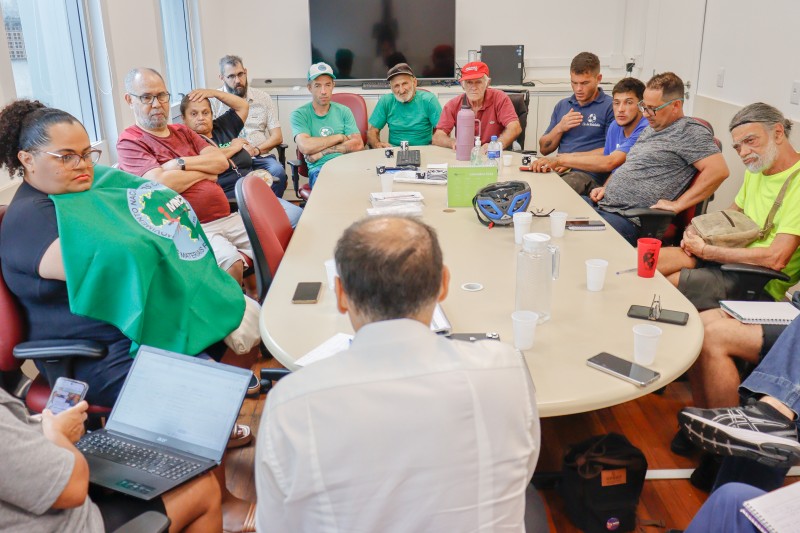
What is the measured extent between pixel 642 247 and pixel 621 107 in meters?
1.94

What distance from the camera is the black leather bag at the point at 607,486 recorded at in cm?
201

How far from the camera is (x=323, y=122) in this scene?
493 cm

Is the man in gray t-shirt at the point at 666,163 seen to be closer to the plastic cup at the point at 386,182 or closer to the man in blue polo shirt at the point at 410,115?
the plastic cup at the point at 386,182

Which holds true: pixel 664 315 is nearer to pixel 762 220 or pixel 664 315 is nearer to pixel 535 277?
pixel 535 277

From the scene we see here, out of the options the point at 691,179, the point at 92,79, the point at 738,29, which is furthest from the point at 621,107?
the point at 92,79

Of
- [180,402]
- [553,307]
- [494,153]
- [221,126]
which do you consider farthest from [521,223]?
[221,126]

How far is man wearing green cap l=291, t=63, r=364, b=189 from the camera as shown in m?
4.73

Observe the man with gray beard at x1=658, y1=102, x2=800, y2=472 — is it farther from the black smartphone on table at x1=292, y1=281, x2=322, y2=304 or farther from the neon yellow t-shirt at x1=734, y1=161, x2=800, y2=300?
the black smartphone on table at x1=292, y1=281, x2=322, y2=304

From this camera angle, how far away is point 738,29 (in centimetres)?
449

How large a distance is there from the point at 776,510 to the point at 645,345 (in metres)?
0.43

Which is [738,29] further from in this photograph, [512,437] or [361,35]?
[512,437]

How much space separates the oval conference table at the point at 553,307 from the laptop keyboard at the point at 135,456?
Result: 36cm

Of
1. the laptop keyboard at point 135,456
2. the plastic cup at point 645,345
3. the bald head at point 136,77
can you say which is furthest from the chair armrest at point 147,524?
the bald head at point 136,77

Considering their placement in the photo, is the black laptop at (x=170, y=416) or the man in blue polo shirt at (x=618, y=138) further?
the man in blue polo shirt at (x=618, y=138)
